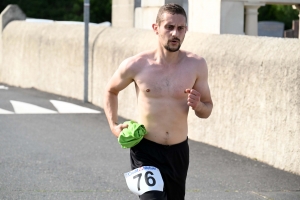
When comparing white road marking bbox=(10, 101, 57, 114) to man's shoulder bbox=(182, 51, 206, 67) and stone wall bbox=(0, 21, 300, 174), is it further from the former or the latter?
man's shoulder bbox=(182, 51, 206, 67)

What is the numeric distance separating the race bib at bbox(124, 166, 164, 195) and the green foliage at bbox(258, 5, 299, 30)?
31.5 meters

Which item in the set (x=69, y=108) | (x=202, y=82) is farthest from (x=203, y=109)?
(x=69, y=108)

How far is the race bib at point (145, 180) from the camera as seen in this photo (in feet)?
17.8

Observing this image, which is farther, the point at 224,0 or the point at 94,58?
the point at 94,58

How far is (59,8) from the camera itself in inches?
1784

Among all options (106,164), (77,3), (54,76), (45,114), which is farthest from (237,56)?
(77,3)

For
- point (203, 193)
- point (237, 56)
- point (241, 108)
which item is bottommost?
point (203, 193)

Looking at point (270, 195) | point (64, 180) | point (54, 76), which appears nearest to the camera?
point (270, 195)

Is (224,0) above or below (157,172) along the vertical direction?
above

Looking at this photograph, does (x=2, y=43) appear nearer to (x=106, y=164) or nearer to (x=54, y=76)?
(x=54, y=76)

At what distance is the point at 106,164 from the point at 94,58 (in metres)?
6.29

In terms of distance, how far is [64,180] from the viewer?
28.4 ft

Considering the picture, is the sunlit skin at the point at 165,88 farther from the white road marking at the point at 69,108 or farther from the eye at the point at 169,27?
the white road marking at the point at 69,108

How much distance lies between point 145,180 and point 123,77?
0.77 metres
